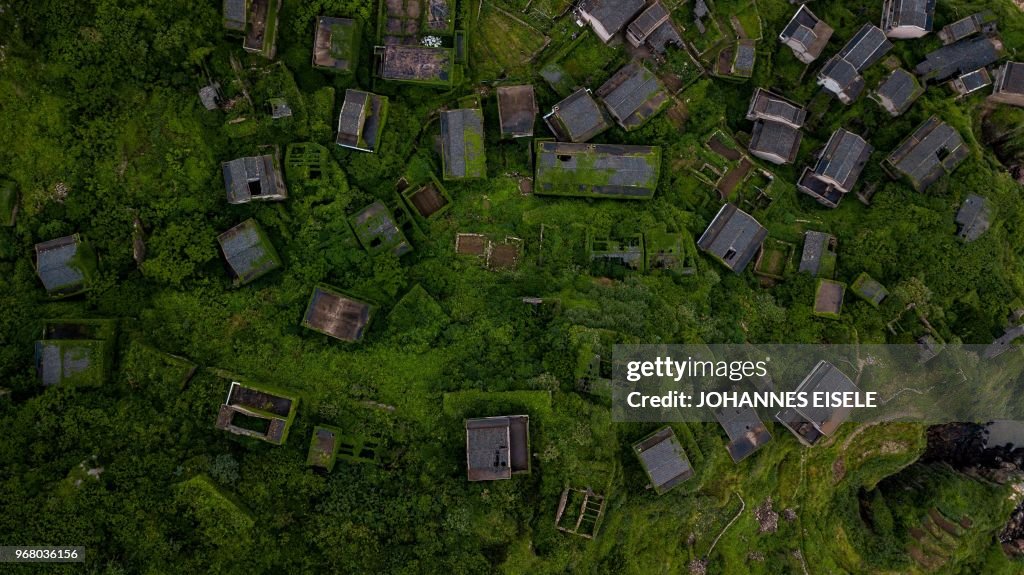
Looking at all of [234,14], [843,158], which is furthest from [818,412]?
[234,14]

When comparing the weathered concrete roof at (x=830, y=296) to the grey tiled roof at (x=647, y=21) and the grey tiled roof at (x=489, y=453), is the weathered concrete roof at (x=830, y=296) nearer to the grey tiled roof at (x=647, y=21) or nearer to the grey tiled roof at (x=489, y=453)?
the grey tiled roof at (x=647, y=21)

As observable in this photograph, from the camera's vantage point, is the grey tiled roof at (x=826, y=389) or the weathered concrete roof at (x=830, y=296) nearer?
the grey tiled roof at (x=826, y=389)

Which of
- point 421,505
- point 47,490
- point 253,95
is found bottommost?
point 47,490

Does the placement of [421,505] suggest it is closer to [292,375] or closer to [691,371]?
[292,375]

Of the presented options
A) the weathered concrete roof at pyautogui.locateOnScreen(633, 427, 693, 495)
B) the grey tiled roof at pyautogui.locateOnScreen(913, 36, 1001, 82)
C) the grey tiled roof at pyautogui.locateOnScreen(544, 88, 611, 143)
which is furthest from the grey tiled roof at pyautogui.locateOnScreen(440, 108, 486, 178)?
the grey tiled roof at pyautogui.locateOnScreen(913, 36, 1001, 82)

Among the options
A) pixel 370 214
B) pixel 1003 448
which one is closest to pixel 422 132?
pixel 370 214

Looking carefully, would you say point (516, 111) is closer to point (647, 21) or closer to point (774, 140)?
point (647, 21)

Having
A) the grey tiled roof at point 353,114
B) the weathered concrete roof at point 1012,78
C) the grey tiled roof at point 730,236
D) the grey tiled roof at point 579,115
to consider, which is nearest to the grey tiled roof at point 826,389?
the grey tiled roof at point 730,236
